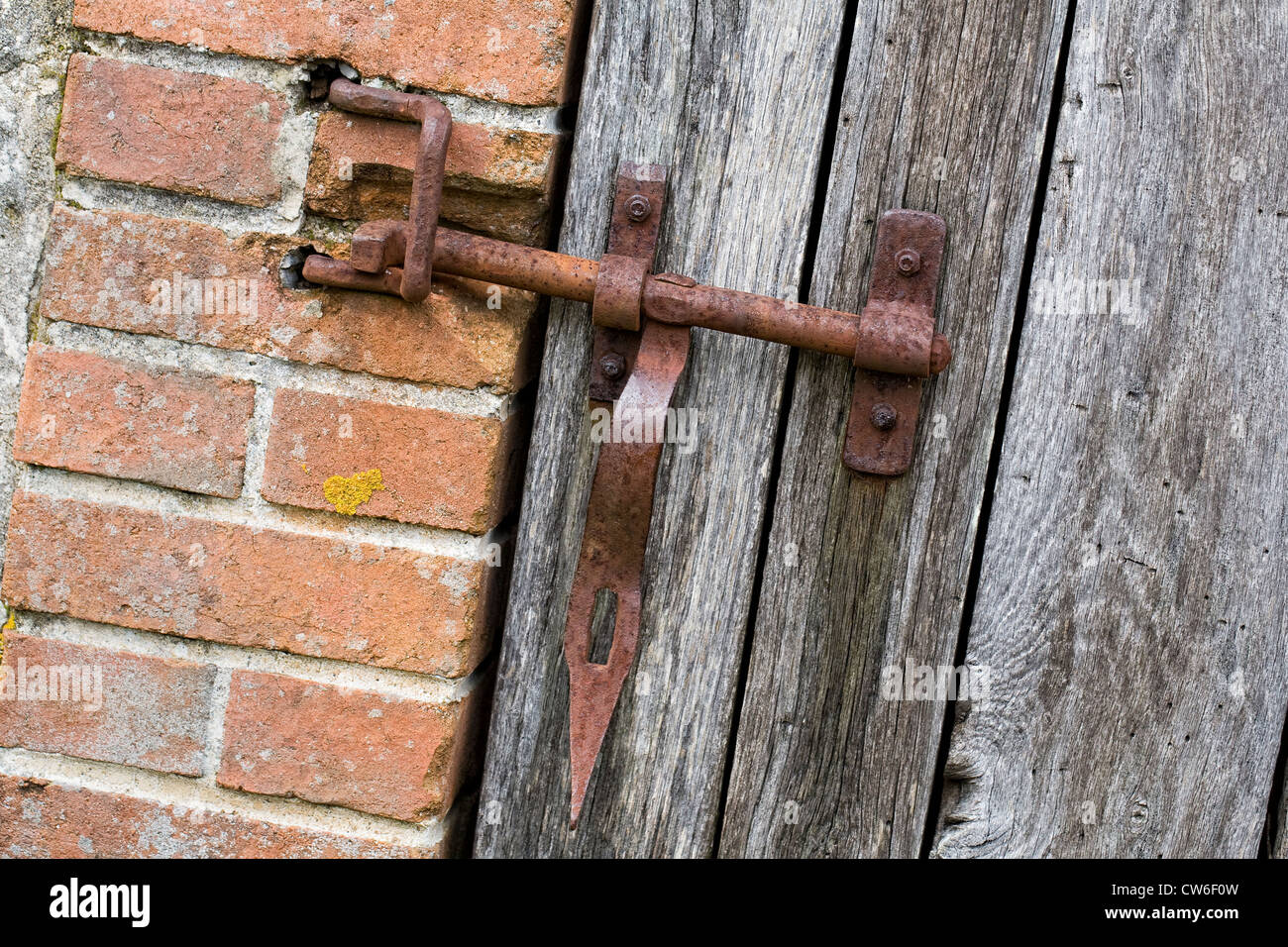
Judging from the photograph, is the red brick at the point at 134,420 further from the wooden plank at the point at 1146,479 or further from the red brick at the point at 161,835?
the wooden plank at the point at 1146,479

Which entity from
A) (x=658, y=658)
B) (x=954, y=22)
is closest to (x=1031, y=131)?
(x=954, y=22)

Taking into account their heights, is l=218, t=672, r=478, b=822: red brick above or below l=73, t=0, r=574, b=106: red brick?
below

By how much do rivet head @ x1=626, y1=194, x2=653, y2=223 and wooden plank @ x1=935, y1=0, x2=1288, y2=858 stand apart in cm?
36

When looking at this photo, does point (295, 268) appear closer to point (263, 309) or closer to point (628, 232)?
point (263, 309)

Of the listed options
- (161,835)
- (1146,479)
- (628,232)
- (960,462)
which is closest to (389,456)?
(628,232)

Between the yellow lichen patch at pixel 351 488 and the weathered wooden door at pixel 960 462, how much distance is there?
142mm

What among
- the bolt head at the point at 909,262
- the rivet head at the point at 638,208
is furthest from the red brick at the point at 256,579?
the bolt head at the point at 909,262

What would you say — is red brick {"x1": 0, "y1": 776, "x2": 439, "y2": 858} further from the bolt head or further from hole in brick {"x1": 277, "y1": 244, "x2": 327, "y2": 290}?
the bolt head

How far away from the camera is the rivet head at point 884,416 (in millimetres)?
843

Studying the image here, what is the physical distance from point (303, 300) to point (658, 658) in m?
0.46

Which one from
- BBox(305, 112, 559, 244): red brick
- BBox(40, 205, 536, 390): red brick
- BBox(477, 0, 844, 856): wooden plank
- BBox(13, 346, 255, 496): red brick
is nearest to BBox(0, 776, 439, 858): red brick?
BBox(477, 0, 844, 856): wooden plank

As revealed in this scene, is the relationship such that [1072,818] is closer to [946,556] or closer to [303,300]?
[946,556]

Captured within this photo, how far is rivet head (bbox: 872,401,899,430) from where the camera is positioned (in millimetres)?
843

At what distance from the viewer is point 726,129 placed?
854 mm
